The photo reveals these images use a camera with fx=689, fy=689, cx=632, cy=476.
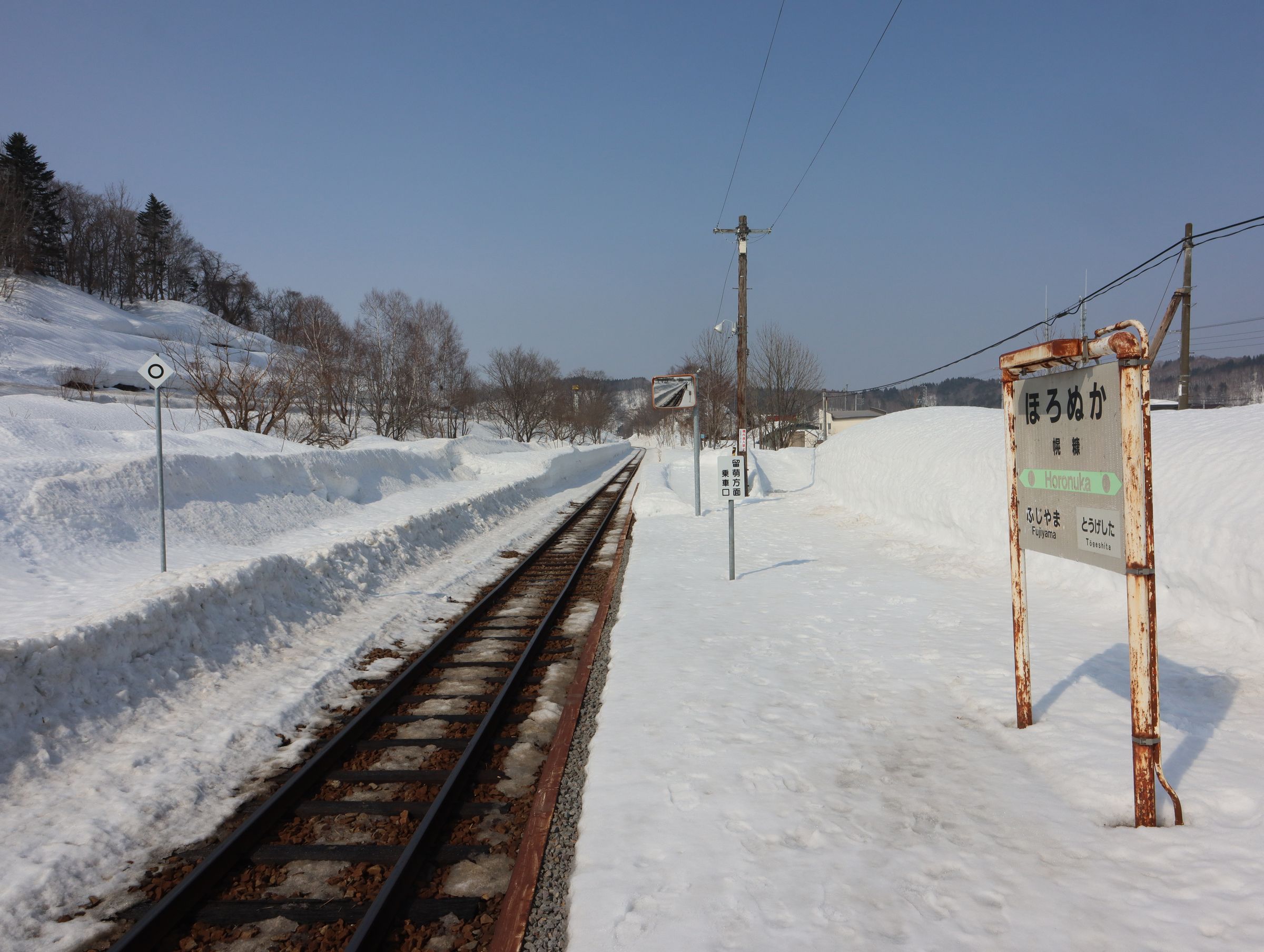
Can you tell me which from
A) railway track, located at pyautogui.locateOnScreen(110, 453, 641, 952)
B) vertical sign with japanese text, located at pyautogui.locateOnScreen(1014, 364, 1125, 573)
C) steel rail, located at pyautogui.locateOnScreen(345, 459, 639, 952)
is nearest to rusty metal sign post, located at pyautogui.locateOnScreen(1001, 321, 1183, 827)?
vertical sign with japanese text, located at pyautogui.locateOnScreen(1014, 364, 1125, 573)

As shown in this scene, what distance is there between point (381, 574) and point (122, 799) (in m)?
6.96

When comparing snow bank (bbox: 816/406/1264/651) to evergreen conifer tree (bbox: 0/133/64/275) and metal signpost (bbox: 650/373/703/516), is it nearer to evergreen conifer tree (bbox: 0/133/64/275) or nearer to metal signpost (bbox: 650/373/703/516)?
metal signpost (bbox: 650/373/703/516)

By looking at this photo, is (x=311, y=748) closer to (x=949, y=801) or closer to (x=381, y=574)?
(x=949, y=801)

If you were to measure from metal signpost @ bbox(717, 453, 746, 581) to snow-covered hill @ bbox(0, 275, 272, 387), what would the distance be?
1496 inches

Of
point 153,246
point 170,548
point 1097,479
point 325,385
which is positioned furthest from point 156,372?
point 153,246

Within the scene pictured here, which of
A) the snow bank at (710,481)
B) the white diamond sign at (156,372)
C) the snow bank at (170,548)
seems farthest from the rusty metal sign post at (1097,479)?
the snow bank at (710,481)

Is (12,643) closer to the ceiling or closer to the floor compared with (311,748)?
closer to the ceiling

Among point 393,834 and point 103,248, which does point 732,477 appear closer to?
point 393,834

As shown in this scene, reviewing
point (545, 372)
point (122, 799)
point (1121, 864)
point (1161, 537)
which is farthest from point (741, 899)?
point (545, 372)

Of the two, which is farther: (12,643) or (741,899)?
(12,643)

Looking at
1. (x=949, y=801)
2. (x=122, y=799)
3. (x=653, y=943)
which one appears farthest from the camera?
(x=122, y=799)

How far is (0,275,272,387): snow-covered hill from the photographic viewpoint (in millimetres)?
48375

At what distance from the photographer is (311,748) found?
17.5 ft

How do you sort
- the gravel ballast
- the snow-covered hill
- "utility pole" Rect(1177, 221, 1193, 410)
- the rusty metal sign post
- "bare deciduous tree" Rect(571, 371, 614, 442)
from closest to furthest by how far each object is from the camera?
the gravel ballast → the rusty metal sign post → "utility pole" Rect(1177, 221, 1193, 410) → the snow-covered hill → "bare deciduous tree" Rect(571, 371, 614, 442)
